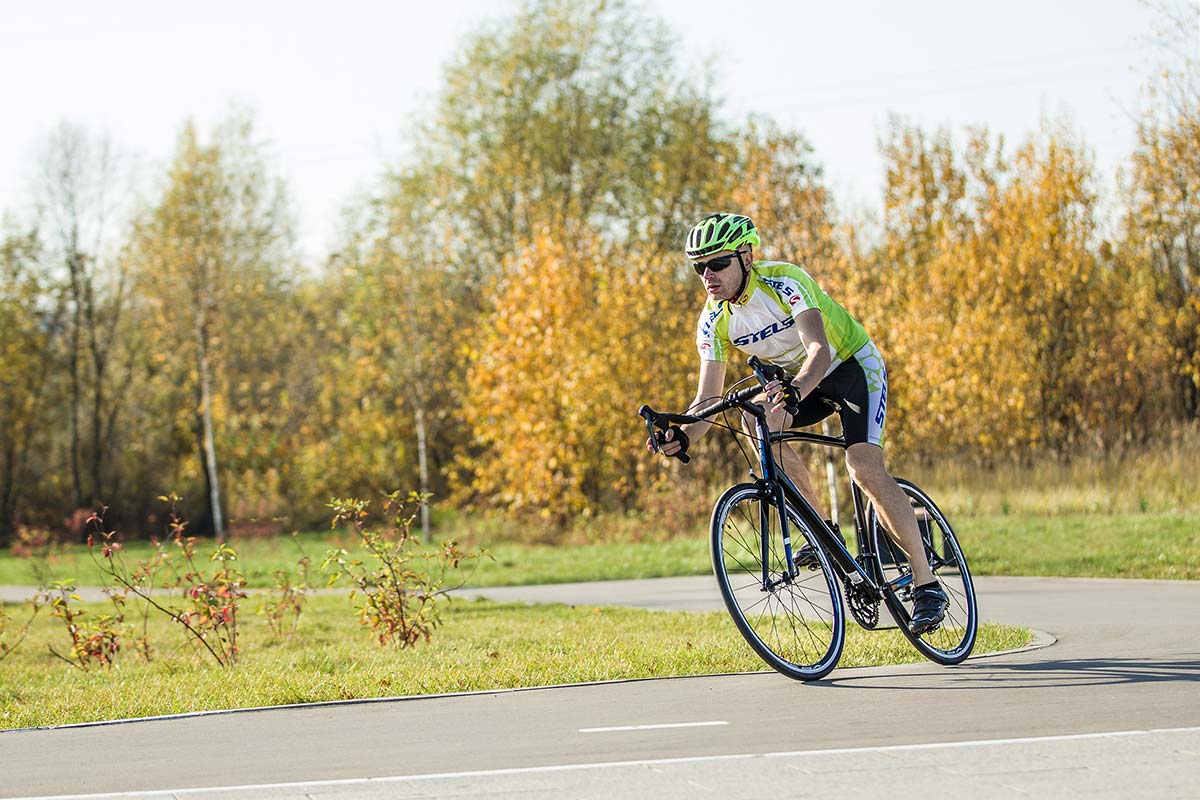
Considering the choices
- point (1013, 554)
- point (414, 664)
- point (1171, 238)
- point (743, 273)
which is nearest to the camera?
point (743, 273)

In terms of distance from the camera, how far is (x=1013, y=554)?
15461 millimetres

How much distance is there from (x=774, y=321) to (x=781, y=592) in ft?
4.34

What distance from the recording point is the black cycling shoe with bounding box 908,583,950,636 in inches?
283

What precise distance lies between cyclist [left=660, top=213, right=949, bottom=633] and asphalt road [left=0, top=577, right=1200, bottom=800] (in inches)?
32.1

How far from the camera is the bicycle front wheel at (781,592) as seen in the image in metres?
6.89

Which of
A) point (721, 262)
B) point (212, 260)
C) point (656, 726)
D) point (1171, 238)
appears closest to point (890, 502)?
point (721, 262)

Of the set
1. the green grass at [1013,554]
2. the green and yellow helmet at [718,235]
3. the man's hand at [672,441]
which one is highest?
the green and yellow helmet at [718,235]

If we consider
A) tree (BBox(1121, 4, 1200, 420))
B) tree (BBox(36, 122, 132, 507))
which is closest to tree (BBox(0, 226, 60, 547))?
tree (BBox(36, 122, 132, 507))

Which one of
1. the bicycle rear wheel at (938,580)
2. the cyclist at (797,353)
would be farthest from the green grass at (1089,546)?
the cyclist at (797,353)

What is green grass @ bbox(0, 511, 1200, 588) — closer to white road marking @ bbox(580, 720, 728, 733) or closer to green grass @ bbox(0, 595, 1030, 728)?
green grass @ bbox(0, 595, 1030, 728)

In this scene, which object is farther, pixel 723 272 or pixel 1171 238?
pixel 1171 238

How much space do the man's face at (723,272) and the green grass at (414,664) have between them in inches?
78.4

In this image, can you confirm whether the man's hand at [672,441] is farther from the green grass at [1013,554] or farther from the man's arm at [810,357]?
the green grass at [1013,554]

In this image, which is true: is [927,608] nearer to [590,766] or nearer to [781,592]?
[781,592]
